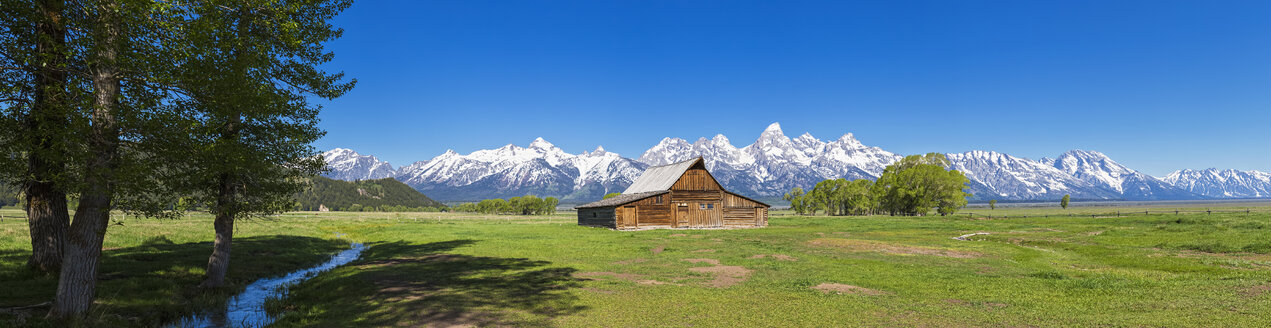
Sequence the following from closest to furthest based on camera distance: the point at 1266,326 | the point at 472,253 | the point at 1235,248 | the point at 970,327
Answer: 1. the point at 1266,326
2. the point at 970,327
3. the point at 1235,248
4. the point at 472,253

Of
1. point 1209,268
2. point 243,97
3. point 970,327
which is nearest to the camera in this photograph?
point 970,327

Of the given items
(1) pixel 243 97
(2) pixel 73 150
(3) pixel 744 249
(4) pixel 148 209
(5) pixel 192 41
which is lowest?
(3) pixel 744 249

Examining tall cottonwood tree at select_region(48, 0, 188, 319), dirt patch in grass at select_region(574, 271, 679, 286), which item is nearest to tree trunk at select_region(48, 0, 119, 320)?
tall cottonwood tree at select_region(48, 0, 188, 319)

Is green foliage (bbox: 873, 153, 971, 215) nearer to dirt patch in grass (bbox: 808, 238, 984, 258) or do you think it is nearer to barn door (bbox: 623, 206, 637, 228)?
barn door (bbox: 623, 206, 637, 228)

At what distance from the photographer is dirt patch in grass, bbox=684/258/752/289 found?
17828mm

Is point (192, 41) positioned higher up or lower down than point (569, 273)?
higher up

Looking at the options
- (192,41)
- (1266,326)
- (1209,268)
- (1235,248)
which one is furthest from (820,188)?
(192,41)

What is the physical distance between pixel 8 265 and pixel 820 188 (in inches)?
4637

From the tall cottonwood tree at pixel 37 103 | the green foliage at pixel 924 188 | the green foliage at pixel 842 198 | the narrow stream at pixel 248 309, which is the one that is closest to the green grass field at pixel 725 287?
the narrow stream at pixel 248 309

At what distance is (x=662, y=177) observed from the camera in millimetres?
65625

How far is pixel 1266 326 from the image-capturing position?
407 inches

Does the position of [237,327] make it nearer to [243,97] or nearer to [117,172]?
[117,172]

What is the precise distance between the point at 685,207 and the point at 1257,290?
46.0 meters

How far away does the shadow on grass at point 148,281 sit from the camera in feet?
42.9
